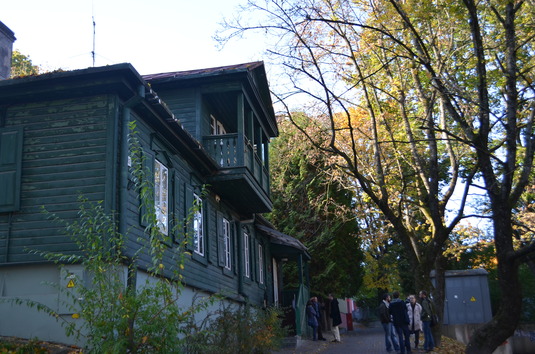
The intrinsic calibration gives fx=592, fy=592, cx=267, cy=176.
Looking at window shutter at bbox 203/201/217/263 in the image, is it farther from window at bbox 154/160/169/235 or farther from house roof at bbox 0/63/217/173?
house roof at bbox 0/63/217/173

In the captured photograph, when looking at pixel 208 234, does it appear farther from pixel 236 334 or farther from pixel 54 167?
pixel 54 167

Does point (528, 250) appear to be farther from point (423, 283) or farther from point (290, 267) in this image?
point (290, 267)

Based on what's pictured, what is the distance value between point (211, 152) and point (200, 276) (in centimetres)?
351

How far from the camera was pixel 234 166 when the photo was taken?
1591 centimetres

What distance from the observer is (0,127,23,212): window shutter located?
11.0 m

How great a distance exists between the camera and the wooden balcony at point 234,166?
15.8 metres

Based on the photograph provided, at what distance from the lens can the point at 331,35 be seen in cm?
1491

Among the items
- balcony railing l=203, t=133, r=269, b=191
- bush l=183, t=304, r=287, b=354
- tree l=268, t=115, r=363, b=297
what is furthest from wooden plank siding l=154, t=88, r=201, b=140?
tree l=268, t=115, r=363, b=297

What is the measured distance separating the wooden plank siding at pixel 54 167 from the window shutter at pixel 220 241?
6.71 metres

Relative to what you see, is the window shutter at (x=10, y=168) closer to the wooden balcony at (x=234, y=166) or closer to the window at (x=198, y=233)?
the window at (x=198, y=233)

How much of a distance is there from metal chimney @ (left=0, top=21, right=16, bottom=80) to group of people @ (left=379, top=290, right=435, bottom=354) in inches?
427

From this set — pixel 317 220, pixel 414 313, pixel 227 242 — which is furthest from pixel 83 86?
pixel 317 220

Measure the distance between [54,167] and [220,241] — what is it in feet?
23.2

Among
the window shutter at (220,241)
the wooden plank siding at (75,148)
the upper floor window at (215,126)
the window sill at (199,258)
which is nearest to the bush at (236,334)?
the wooden plank siding at (75,148)
